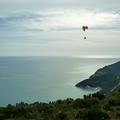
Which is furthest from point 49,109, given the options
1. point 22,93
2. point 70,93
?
point 70,93

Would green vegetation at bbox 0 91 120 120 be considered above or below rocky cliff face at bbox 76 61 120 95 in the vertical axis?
below

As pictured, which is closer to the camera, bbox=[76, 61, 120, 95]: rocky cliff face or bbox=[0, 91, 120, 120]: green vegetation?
bbox=[0, 91, 120, 120]: green vegetation

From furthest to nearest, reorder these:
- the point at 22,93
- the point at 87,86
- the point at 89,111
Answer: the point at 87,86 → the point at 22,93 → the point at 89,111

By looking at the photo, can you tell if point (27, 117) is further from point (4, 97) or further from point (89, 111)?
point (4, 97)

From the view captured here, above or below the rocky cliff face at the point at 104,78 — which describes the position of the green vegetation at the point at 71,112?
below

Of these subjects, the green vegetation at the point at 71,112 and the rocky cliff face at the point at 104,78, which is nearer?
the green vegetation at the point at 71,112

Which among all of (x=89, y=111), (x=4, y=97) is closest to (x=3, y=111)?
(x=89, y=111)

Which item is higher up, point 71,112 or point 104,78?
point 104,78

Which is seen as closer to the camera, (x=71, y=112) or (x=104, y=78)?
(x=71, y=112)

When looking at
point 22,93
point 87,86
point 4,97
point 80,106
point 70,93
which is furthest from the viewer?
point 87,86

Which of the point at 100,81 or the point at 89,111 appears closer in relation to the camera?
the point at 89,111
